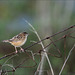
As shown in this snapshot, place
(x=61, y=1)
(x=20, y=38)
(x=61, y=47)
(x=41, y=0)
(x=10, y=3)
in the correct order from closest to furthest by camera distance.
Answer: (x=20, y=38) → (x=61, y=47) → (x=61, y=1) → (x=41, y=0) → (x=10, y=3)

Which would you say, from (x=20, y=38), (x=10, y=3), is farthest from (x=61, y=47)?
(x=10, y=3)

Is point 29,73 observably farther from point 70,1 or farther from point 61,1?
point 61,1

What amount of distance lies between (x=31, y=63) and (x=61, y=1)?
354 inches

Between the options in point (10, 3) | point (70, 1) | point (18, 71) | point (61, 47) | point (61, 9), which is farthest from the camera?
point (10, 3)

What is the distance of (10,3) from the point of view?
53.7ft

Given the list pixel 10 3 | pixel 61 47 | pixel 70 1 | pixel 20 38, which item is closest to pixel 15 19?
pixel 10 3

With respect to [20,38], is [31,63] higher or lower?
lower

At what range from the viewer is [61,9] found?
1188 cm

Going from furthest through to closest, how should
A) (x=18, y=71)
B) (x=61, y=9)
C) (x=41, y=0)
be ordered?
1. (x=41, y=0)
2. (x=61, y=9)
3. (x=18, y=71)

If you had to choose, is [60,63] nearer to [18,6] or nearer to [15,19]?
[15,19]

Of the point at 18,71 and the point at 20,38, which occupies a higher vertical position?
the point at 20,38

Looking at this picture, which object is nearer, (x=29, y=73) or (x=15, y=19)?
(x=29, y=73)

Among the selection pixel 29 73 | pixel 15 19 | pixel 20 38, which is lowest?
pixel 15 19

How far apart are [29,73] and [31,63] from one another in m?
0.25
